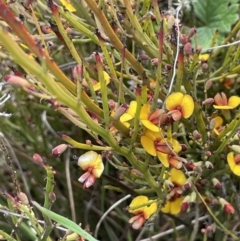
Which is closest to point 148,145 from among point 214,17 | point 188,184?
point 188,184

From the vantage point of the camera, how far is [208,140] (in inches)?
36.6

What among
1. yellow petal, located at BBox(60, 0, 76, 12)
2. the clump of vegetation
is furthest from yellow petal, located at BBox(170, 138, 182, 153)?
yellow petal, located at BBox(60, 0, 76, 12)

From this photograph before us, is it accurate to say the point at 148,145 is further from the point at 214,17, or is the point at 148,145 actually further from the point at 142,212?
the point at 214,17

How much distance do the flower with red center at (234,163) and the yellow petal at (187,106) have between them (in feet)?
0.45

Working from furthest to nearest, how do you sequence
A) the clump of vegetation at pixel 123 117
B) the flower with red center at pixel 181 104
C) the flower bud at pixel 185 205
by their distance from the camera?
the flower bud at pixel 185 205, the flower with red center at pixel 181 104, the clump of vegetation at pixel 123 117

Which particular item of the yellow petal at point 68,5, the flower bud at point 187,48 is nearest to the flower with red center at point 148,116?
the flower bud at point 187,48

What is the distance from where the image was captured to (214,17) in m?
1.25

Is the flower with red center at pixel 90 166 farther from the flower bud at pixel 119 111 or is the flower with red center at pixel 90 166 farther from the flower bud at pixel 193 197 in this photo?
the flower bud at pixel 193 197

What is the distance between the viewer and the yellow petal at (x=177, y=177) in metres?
0.96

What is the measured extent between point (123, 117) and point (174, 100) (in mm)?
97

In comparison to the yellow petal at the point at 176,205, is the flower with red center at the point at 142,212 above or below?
above

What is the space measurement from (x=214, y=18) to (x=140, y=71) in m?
0.42

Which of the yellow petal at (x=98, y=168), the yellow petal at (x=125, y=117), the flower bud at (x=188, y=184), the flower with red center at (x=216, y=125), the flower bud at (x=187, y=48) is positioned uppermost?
the flower bud at (x=187, y=48)

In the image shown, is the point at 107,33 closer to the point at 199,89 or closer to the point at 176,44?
the point at 176,44
